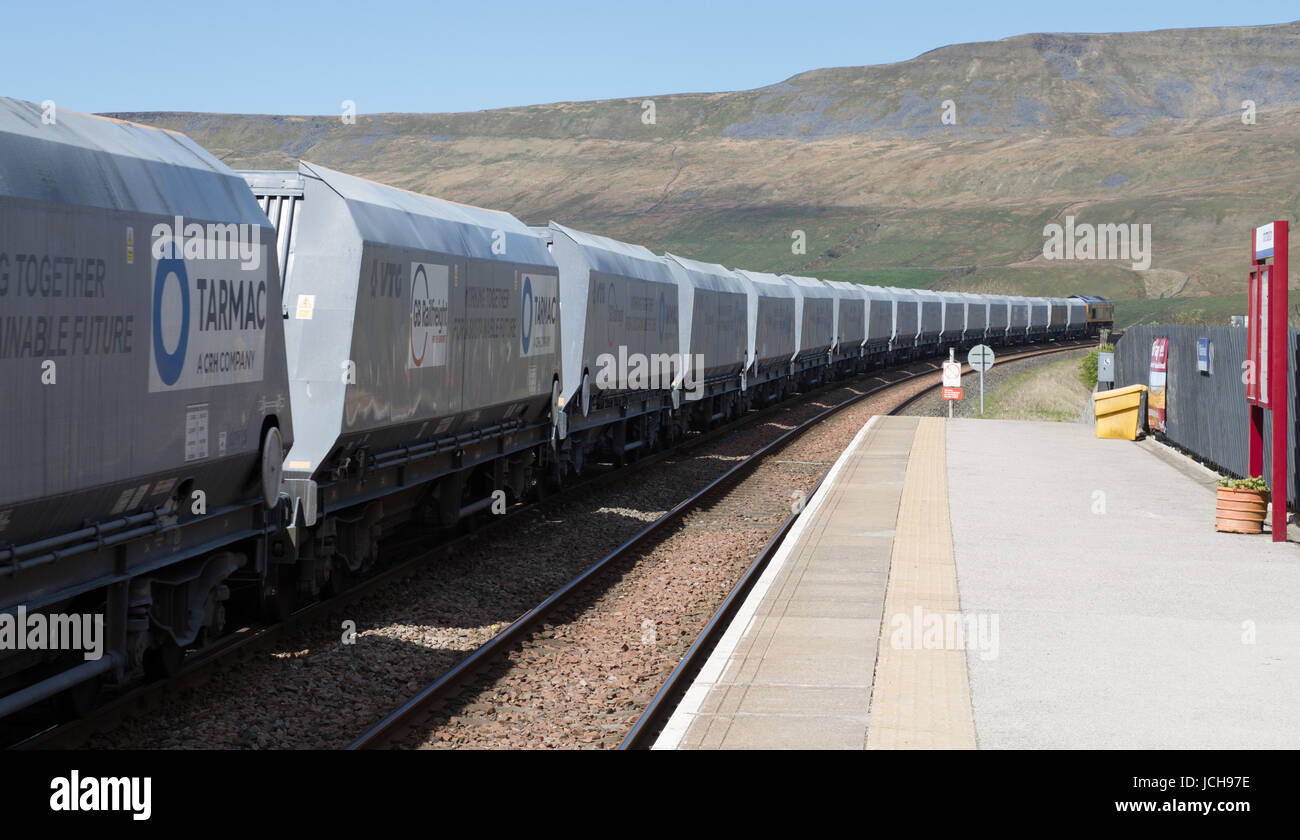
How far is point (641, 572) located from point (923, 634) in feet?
15.6

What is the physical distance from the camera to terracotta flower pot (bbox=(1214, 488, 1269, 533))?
15.7 metres

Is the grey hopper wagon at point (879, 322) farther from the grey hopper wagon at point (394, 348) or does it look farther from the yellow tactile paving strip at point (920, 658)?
the grey hopper wagon at point (394, 348)

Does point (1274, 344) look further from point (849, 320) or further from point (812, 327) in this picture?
point (849, 320)

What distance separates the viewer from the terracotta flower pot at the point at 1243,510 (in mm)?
15719

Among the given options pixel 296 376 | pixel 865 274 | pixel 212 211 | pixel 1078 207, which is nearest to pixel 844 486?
pixel 296 376

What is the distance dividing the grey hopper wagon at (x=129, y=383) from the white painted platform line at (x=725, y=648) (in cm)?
335

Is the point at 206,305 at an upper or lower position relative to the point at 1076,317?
lower

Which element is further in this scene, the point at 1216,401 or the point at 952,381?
the point at 952,381

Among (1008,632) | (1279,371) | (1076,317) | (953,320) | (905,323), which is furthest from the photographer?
(1076,317)

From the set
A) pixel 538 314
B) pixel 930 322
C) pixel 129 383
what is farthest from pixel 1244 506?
pixel 930 322

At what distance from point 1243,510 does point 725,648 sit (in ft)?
27.4

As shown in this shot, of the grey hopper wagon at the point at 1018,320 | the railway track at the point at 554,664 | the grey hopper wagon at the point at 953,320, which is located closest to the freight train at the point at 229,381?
the railway track at the point at 554,664

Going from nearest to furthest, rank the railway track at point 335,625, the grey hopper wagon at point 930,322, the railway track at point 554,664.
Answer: the railway track at point 335,625 → the railway track at point 554,664 → the grey hopper wagon at point 930,322

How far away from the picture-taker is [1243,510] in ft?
51.6
